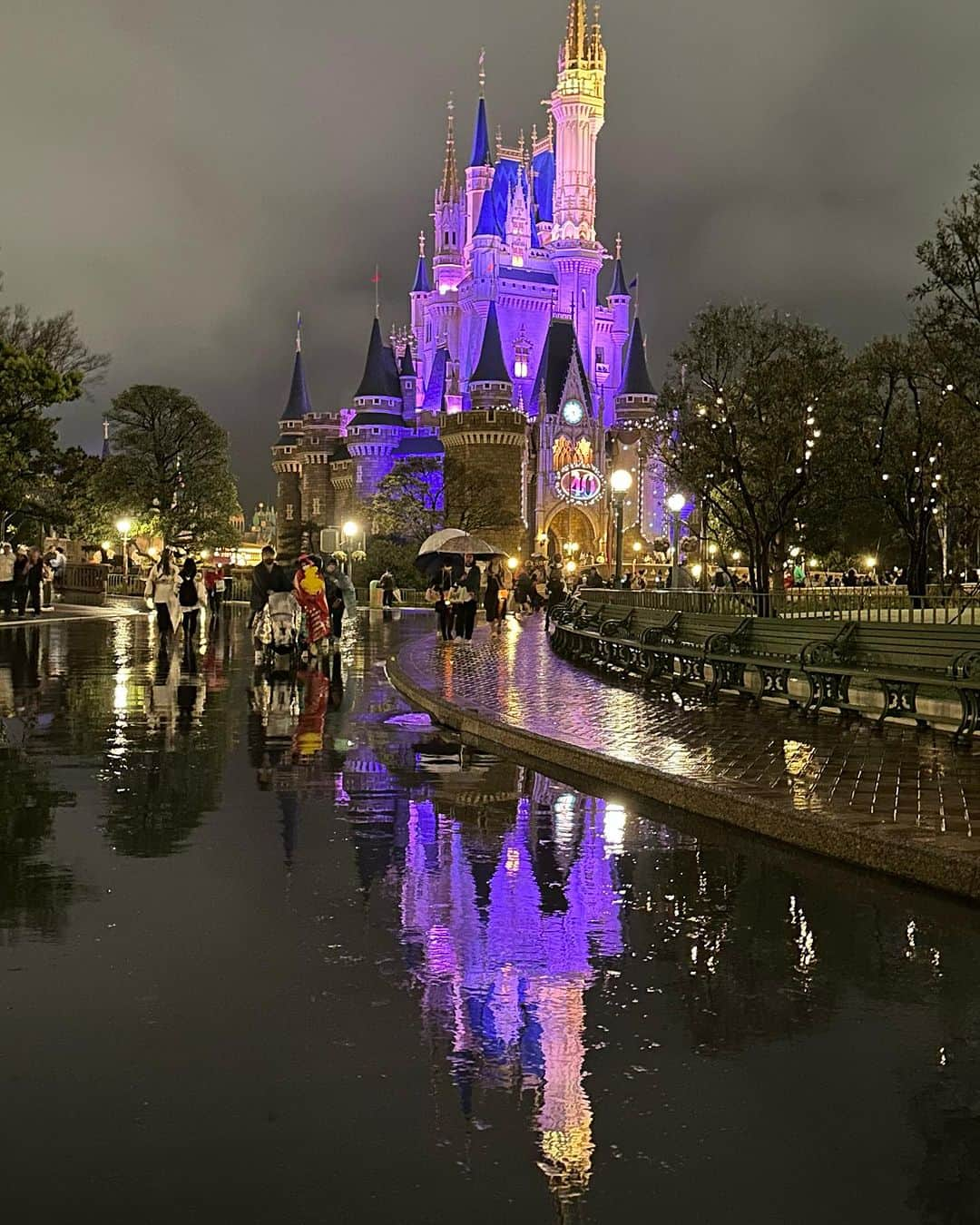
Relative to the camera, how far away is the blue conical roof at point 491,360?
104m

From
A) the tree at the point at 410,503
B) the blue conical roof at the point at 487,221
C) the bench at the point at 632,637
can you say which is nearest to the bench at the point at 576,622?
the bench at the point at 632,637

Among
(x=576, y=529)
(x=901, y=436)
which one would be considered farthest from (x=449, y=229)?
(x=901, y=436)

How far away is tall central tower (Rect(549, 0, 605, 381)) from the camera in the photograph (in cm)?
11731

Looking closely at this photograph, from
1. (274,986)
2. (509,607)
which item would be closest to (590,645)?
(274,986)

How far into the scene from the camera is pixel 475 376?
104875mm

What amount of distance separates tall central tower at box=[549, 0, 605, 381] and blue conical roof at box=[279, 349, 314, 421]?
83.2ft

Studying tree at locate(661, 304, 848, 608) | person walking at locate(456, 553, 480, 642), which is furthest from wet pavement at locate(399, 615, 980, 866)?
tree at locate(661, 304, 848, 608)

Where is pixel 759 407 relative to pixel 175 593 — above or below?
above

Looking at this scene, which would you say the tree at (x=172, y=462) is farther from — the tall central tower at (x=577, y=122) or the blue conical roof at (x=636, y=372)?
the tall central tower at (x=577, y=122)

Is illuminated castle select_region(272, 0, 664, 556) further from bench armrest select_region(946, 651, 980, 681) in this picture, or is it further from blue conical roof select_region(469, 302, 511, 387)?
bench armrest select_region(946, 651, 980, 681)

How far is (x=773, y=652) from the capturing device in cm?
1595

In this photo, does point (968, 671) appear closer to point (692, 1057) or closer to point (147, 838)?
point (147, 838)

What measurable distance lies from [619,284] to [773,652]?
11075 cm

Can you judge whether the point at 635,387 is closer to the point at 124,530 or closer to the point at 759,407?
the point at 124,530
